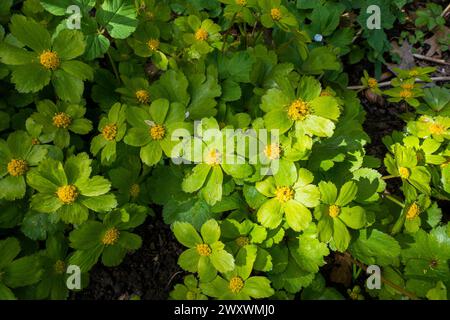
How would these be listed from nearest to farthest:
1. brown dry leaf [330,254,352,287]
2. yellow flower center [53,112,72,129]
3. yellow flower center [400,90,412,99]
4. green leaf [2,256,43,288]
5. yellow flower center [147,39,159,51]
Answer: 1. green leaf [2,256,43,288]
2. yellow flower center [53,112,72,129]
3. yellow flower center [147,39,159,51]
4. brown dry leaf [330,254,352,287]
5. yellow flower center [400,90,412,99]

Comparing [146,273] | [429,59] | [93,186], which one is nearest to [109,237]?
[93,186]

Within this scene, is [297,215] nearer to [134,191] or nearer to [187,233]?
[187,233]

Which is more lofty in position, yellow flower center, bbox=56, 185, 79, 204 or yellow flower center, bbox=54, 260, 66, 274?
yellow flower center, bbox=56, 185, 79, 204

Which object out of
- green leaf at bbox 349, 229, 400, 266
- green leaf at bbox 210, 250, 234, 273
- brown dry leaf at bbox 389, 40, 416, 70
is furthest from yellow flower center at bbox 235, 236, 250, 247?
brown dry leaf at bbox 389, 40, 416, 70

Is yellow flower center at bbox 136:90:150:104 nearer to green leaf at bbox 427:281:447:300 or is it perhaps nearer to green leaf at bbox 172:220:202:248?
green leaf at bbox 172:220:202:248

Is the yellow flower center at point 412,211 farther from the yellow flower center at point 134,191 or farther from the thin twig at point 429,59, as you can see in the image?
the thin twig at point 429,59

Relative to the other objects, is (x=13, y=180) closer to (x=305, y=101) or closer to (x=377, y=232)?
(x=305, y=101)

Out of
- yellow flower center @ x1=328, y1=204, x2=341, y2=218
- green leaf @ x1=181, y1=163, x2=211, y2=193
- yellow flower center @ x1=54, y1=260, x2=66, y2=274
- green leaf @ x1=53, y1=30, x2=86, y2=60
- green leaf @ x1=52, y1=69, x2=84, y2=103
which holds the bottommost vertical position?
yellow flower center @ x1=54, y1=260, x2=66, y2=274

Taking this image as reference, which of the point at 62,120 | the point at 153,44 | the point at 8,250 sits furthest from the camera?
the point at 153,44
